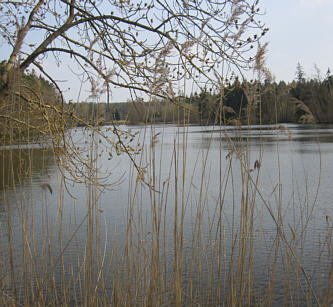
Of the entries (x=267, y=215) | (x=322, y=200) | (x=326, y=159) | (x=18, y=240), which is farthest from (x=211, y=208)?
(x=326, y=159)

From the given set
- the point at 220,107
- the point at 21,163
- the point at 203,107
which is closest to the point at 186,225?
the point at 203,107

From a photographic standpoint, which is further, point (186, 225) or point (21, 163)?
point (186, 225)

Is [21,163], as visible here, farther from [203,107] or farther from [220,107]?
[220,107]

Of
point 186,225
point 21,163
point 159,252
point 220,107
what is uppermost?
point 220,107

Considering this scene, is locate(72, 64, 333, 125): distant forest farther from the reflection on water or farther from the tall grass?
the reflection on water

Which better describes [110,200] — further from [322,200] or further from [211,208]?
[322,200]

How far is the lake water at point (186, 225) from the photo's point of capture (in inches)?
77.9

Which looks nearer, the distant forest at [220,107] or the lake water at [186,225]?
the distant forest at [220,107]

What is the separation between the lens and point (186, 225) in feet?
17.3

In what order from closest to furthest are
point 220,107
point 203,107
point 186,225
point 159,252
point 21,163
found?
point 220,107
point 21,163
point 203,107
point 159,252
point 186,225

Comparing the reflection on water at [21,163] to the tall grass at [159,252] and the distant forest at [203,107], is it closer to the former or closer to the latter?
the tall grass at [159,252]

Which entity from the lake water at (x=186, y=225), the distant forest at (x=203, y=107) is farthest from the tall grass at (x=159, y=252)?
the distant forest at (x=203, y=107)

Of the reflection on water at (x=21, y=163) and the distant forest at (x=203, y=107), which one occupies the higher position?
the distant forest at (x=203, y=107)

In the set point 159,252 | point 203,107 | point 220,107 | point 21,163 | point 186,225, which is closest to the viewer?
point 220,107
